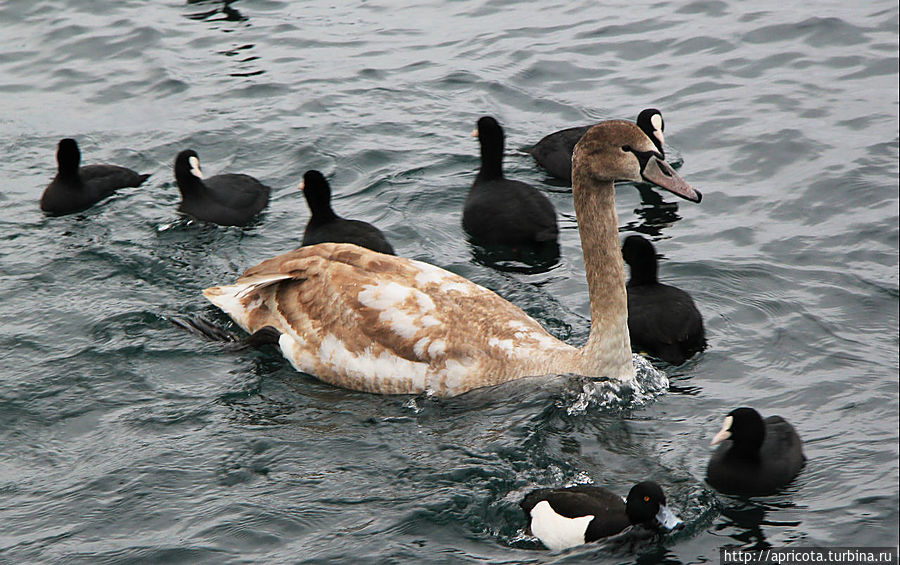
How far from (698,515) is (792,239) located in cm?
449

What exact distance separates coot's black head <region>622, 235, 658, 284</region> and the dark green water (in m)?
0.58

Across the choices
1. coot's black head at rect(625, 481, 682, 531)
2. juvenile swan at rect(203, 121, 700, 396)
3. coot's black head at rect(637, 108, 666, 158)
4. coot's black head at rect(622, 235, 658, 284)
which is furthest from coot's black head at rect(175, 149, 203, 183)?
coot's black head at rect(625, 481, 682, 531)

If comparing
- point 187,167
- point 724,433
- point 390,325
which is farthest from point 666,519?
point 187,167

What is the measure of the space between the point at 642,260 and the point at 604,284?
1338 millimetres

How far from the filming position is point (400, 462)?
808cm

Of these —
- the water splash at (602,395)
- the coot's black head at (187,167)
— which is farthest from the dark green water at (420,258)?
the coot's black head at (187,167)

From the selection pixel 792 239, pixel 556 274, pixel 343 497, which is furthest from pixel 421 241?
pixel 343 497

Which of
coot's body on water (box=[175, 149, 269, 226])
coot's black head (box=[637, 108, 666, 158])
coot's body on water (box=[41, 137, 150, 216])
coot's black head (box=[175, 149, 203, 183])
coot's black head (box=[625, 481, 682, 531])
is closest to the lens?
coot's black head (box=[625, 481, 682, 531])

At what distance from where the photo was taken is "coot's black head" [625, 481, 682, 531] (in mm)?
6898

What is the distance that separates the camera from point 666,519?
6.95 meters

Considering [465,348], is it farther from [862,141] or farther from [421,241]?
[862,141]

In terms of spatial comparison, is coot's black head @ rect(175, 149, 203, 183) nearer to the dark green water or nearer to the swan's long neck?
the dark green water

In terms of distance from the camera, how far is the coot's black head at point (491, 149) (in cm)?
1205

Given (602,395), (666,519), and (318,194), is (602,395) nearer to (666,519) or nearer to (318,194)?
(666,519)
